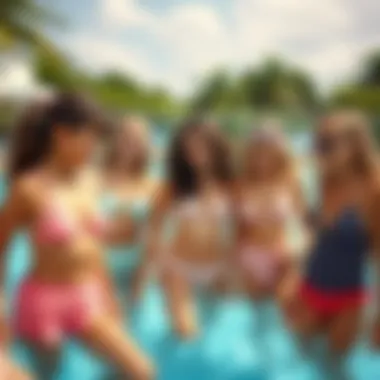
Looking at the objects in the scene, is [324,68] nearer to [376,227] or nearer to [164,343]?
[376,227]

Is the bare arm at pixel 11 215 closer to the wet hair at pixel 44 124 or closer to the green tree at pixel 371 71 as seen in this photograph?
the wet hair at pixel 44 124

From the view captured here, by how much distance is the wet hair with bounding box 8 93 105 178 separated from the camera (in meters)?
1.00

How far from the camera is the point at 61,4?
1.02 meters

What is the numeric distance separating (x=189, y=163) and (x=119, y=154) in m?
0.09

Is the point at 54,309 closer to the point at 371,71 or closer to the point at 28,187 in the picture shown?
the point at 28,187

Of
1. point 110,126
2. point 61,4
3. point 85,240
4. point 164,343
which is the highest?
point 61,4

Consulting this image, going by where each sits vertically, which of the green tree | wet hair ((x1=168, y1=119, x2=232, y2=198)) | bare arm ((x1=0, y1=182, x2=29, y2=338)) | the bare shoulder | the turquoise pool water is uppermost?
the green tree

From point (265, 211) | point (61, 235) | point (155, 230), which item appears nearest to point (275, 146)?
point (265, 211)

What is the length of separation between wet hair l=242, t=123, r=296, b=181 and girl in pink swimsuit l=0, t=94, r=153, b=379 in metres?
0.20

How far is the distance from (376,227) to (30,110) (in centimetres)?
46

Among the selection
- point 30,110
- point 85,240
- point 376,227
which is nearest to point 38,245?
point 85,240

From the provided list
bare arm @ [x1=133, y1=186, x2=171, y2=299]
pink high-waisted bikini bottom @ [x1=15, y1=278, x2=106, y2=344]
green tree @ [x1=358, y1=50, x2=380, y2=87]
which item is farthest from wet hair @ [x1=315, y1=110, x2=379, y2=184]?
pink high-waisted bikini bottom @ [x1=15, y1=278, x2=106, y2=344]

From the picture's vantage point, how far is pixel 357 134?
1.02 m

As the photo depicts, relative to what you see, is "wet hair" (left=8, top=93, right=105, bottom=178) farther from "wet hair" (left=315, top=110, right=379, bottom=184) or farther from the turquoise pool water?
"wet hair" (left=315, top=110, right=379, bottom=184)
